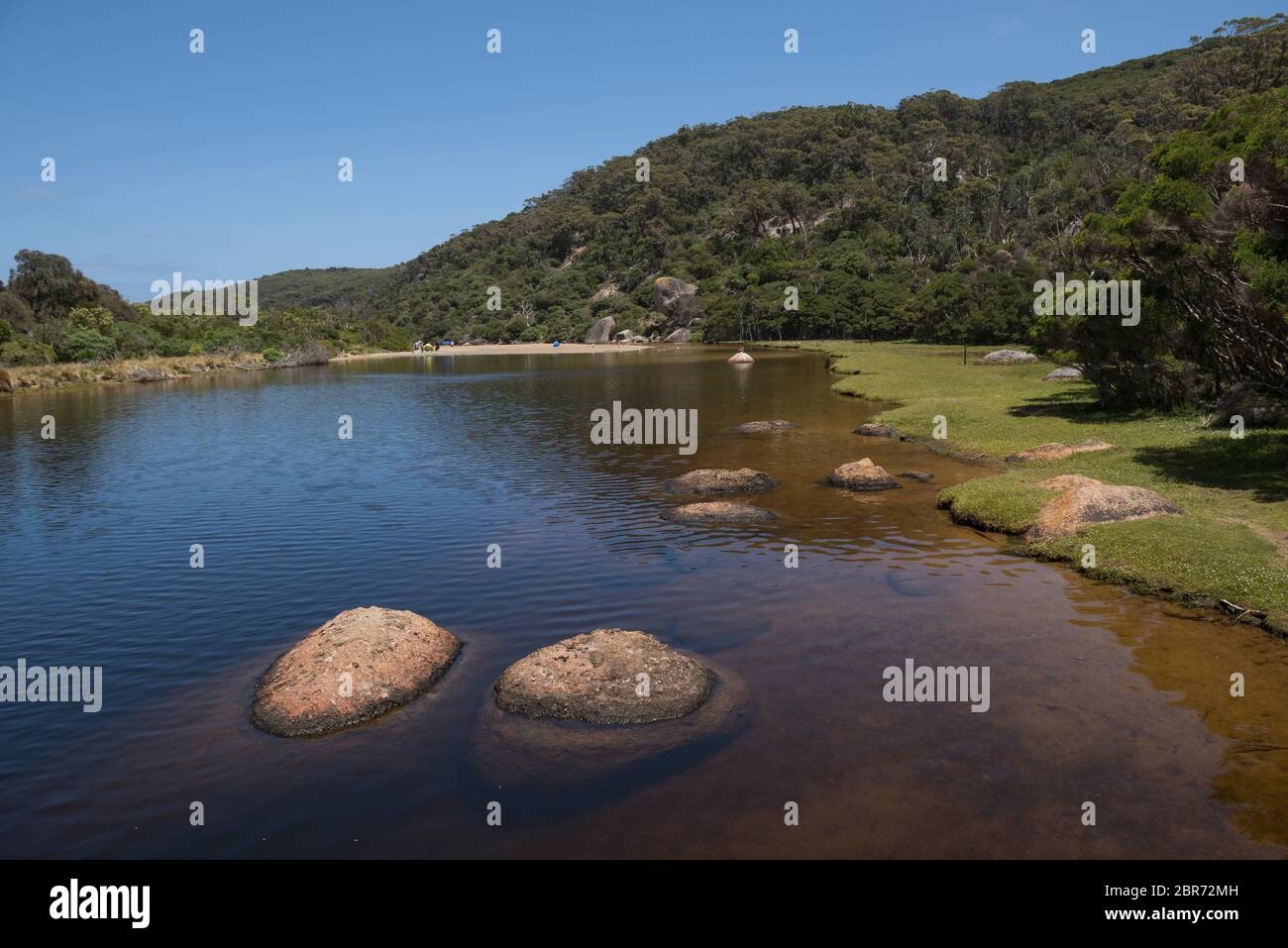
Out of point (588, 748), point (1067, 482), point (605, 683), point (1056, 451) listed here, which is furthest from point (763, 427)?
point (588, 748)

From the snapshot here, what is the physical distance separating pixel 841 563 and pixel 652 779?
13344mm

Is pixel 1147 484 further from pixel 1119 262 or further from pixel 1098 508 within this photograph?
pixel 1119 262

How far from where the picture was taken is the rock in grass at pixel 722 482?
3594 centimetres

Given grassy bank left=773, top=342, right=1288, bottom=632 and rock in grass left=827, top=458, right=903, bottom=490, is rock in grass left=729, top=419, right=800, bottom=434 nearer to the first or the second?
grassy bank left=773, top=342, right=1288, bottom=632

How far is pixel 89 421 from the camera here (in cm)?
6756

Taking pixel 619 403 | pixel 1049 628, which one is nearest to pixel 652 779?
pixel 1049 628

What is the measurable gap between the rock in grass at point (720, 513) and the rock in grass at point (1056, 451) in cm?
1327

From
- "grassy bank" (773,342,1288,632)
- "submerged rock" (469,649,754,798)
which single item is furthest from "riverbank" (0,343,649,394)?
"submerged rock" (469,649,754,798)

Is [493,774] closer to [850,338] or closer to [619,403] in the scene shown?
[619,403]

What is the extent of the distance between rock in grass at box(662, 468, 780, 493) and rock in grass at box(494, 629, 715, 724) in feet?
58.8

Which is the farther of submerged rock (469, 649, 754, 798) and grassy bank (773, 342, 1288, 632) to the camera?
grassy bank (773, 342, 1288, 632)

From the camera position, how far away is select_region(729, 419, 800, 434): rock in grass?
51688 mm

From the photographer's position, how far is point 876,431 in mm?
48062

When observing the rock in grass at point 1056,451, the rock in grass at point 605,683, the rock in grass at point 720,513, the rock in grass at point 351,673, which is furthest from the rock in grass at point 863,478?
the rock in grass at point 351,673
